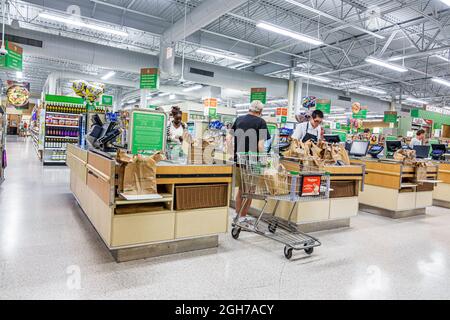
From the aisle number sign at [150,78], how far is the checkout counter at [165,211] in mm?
8075

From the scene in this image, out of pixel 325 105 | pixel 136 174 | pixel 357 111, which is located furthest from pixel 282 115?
pixel 136 174

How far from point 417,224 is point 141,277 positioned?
16.0 feet

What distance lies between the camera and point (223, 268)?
3086 mm

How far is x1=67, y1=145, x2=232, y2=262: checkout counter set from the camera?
3.02 meters

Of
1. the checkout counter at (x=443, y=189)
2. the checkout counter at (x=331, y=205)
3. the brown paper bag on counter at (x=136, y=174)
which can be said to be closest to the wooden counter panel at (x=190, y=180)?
the brown paper bag on counter at (x=136, y=174)

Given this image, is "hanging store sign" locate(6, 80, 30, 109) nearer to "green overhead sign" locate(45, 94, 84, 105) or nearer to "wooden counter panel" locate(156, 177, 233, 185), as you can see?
"green overhead sign" locate(45, 94, 84, 105)

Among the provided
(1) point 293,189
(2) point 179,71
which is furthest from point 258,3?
(1) point 293,189

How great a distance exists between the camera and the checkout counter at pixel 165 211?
3021mm

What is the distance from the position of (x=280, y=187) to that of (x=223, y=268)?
1065 mm

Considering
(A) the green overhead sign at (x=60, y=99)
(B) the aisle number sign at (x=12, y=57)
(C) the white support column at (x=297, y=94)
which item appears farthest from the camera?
(C) the white support column at (x=297, y=94)

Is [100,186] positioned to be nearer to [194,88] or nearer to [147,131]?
[147,131]

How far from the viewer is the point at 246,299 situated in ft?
8.19

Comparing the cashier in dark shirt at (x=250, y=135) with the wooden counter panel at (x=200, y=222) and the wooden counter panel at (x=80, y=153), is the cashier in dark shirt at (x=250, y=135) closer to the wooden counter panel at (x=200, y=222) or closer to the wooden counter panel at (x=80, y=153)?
the wooden counter panel at (x=200, y=222)

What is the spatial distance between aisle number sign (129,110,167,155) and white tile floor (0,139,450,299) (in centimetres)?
116
